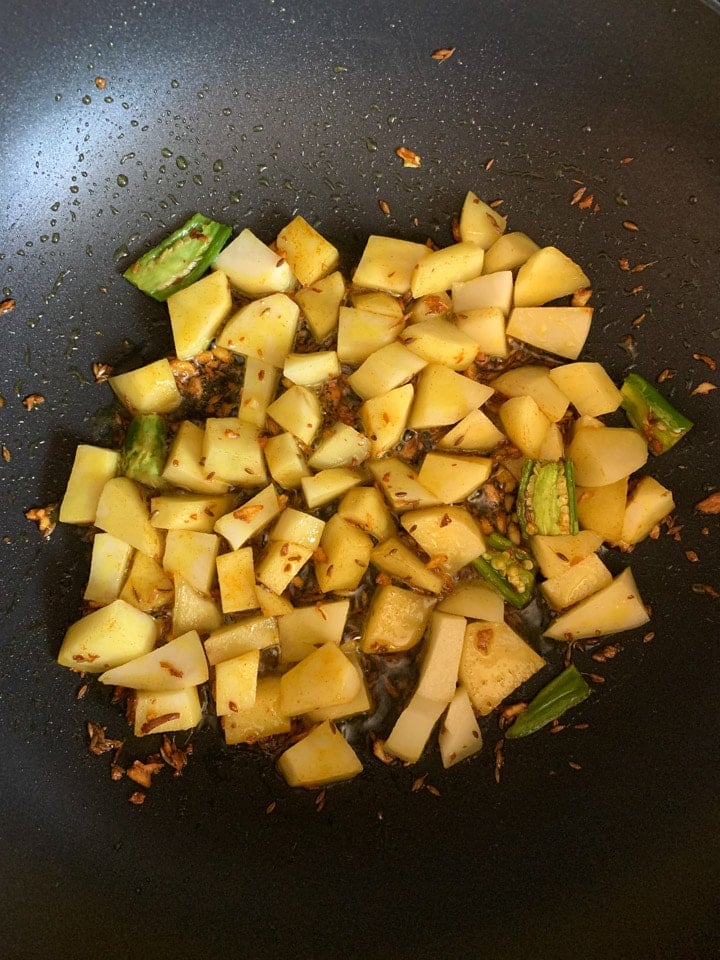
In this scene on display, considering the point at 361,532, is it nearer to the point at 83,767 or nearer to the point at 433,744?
the point at 433,744

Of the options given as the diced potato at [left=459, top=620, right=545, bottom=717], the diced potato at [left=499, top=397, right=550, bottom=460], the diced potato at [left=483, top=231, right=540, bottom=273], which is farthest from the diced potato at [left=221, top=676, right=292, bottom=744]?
the diced potato at [left=483, top=231, right=540, bottom=273]

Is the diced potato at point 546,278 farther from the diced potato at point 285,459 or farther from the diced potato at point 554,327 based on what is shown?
→ the diced potato at point 285,459

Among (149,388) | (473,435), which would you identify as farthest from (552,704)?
(149,388)

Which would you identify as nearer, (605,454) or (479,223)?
(605,454)

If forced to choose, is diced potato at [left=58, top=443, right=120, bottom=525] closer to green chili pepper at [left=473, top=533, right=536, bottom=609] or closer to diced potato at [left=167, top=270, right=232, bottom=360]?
diced potato at [left=167, top=270, right=232, bottom=360]

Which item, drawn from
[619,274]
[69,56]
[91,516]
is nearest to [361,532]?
[91,516]

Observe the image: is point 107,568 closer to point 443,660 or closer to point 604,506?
point 443,660

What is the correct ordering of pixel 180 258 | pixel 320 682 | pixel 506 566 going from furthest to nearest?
pixel 180 258 → pixel 506 566 → pixel 320 682
